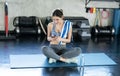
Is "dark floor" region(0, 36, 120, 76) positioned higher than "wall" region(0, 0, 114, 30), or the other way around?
"wall" region(0, 0, 114, 30)

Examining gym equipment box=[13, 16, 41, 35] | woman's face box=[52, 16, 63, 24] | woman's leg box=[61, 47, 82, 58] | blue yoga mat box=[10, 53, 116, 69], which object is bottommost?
blue yoga mat box=[10, 53, 116, 69]

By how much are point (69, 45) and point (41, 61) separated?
1.50m

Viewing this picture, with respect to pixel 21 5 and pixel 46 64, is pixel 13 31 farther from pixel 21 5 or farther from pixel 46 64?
pixel 46 64

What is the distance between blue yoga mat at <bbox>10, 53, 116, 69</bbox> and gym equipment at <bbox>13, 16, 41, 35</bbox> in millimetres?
1681

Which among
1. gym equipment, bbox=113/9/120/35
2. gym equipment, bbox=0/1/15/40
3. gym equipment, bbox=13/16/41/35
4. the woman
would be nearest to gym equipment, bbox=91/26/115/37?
gym equipment, bbox=113/9/120/35

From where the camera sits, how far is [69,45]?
5.99m

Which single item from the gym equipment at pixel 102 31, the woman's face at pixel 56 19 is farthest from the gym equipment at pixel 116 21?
the woman's face at pixel 56 19

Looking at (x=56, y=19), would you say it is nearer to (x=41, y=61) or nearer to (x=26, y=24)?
(x=41, y=61)

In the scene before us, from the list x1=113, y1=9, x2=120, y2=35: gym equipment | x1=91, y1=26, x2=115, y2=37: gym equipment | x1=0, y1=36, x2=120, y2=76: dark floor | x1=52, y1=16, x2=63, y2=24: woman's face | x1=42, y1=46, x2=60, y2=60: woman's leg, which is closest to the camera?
x1=0, y1=36, x2=120, y2=76: dark floor

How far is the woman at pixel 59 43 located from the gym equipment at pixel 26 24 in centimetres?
200

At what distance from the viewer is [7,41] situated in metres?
6.05

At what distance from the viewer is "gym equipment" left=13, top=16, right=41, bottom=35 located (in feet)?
21.5

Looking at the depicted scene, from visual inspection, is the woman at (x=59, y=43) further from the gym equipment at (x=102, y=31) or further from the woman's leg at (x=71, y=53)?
the gym equipment at (x=102, y=31)

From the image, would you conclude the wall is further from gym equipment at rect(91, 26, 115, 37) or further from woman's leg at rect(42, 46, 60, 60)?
woman's leg at rect(42, 46, 60, 60)
